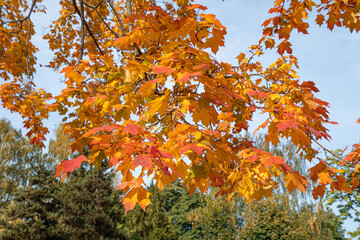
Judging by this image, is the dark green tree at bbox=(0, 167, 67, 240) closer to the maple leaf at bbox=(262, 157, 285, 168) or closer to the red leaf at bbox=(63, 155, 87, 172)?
the red leaf at bbox=(63, 155, 87, 172)

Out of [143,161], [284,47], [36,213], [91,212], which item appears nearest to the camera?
[143,161]

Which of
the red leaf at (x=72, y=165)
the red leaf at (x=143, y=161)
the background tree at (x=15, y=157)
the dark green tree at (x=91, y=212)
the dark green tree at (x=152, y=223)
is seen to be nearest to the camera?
the red leaf at (x=143, y=161)

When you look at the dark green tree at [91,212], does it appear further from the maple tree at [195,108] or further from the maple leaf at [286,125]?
the maple leaf at [286,125]

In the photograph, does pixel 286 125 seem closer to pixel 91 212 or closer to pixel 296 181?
pixel 296 181

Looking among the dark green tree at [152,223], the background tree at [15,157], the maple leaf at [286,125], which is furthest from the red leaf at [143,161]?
the background tree at [15,157]

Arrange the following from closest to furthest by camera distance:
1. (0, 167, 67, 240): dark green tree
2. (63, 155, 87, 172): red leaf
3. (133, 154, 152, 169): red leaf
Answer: (133, 154, 152, 169): red leaf, (63, 155, 87, 172): red leaf, (0, 167, 67, 240): dark green tree

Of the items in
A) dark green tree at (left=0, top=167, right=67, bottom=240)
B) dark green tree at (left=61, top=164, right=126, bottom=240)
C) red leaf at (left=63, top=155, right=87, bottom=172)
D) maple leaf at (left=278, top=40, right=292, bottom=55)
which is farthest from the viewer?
dark green tree at (left=61, top=164, right=126, bottom=240)

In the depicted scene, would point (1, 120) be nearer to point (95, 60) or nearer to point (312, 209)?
point (95, 60)

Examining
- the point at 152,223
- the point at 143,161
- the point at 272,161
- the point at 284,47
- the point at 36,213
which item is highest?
the point at 284,47

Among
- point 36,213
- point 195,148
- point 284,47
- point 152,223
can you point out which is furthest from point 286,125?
point 152,223

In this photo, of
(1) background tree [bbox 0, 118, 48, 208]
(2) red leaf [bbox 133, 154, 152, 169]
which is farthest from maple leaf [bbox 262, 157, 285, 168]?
(1) background tree [bbox 0, 118, 48, 208]

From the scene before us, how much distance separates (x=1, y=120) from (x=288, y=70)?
72.7 feet

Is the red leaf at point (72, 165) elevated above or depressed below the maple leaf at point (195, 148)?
below

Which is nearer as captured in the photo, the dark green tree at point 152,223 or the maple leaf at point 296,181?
the maple leaf at point 296,181
